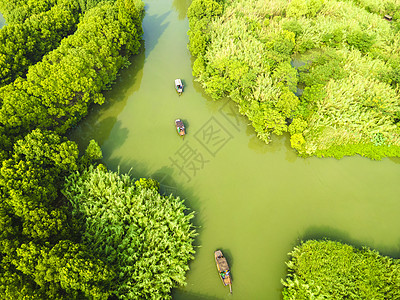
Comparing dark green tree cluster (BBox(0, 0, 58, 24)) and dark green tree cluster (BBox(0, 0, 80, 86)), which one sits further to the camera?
dark green tree cluster (BBox(0, 0, 58, 24))

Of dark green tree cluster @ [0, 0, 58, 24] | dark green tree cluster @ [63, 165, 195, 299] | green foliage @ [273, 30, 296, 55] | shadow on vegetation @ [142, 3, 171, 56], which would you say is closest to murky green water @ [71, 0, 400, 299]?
dark green tree cluster @ [63, 165, 195, 299]

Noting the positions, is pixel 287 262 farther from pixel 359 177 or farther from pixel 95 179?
pixel 95 179

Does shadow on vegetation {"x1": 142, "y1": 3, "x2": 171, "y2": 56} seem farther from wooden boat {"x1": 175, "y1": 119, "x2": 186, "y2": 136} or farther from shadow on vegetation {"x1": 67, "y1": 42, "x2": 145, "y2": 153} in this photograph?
wooden boat {"x1": 175, "y1": 119, "x2": 186, "y2": 136}

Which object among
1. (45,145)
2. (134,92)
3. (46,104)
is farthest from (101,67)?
(45,145)

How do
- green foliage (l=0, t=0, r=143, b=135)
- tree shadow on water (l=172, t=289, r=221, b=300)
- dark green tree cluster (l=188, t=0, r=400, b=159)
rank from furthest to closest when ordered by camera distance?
dark green tree cluster (l=188, t=0, r=400, b=159) → green foliage (l=0, t=0, r=143, b=135) → tree shadow on water (l=172, t=289, r=221, b=300)

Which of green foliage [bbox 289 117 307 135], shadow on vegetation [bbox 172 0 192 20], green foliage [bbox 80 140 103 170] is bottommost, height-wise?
green foliage [bbox 289 117 307 135]

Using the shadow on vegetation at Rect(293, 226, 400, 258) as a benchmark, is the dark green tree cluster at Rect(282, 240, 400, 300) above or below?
above
